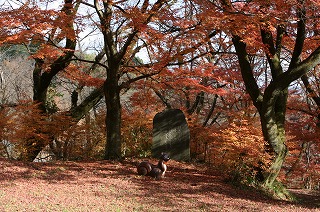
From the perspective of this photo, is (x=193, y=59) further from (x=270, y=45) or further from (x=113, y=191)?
(x=113, y=191)

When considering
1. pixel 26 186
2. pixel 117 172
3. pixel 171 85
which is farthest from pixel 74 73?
pixel 26 186

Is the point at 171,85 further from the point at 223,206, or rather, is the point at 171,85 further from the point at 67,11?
the point at 223,206

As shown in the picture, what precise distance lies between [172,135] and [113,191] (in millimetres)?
4926

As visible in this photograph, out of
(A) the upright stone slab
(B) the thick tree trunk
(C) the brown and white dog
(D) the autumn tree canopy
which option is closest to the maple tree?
(D) the autumn tree canopy

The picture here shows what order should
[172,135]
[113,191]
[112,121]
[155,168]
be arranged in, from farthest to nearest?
[172,135] → [112,121] → [155,168] → [113,191]

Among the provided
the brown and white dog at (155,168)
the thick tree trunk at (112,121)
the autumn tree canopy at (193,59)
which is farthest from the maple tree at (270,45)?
the thick tree trunk at (112,121)

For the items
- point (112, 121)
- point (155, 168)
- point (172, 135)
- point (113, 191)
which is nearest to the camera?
point (113, 191)

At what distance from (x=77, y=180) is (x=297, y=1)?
602 cm

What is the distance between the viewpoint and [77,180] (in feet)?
24.2

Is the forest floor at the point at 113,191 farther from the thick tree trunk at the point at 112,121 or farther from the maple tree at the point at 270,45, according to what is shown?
the maple tree at the point at 270,45

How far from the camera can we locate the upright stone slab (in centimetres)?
1130

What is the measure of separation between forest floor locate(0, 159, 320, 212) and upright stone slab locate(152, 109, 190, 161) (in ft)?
6.60

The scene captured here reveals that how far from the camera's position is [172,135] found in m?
11.3

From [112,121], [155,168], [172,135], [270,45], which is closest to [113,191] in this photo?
[155,168]
